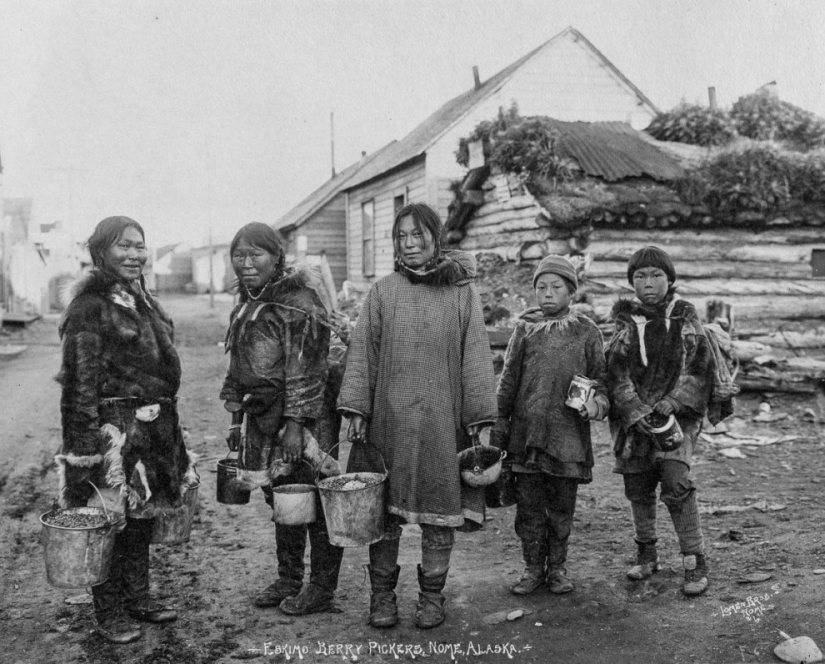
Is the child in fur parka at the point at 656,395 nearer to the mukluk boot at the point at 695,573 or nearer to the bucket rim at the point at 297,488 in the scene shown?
the mukluk boot at the point at 695,573

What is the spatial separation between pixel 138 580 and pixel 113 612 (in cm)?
20

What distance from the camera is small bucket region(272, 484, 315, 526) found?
3.59 meters

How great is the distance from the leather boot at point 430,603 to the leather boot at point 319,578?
47 centimetres

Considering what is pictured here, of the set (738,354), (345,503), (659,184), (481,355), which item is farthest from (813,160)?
(345,503)

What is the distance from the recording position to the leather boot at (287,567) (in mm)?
3834

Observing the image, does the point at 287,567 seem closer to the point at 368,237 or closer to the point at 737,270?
the point at 737,270

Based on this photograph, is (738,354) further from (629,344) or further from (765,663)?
(765,663)

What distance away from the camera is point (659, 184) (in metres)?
10.1

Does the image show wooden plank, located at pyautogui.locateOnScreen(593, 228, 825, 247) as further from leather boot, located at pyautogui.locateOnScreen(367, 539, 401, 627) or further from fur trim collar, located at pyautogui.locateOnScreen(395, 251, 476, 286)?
leather boot, located at pyautogui.locateOnScreen(367, 539, 401, 627)

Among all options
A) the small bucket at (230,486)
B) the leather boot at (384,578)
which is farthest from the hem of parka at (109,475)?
the leather boot at (384,578)

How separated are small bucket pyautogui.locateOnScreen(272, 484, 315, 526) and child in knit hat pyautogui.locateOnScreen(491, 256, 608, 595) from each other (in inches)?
42.2

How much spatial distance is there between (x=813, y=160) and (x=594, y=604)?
852 cm

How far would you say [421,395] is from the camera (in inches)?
138

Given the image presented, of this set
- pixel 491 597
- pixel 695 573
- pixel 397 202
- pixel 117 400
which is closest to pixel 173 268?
pixel 397 202
